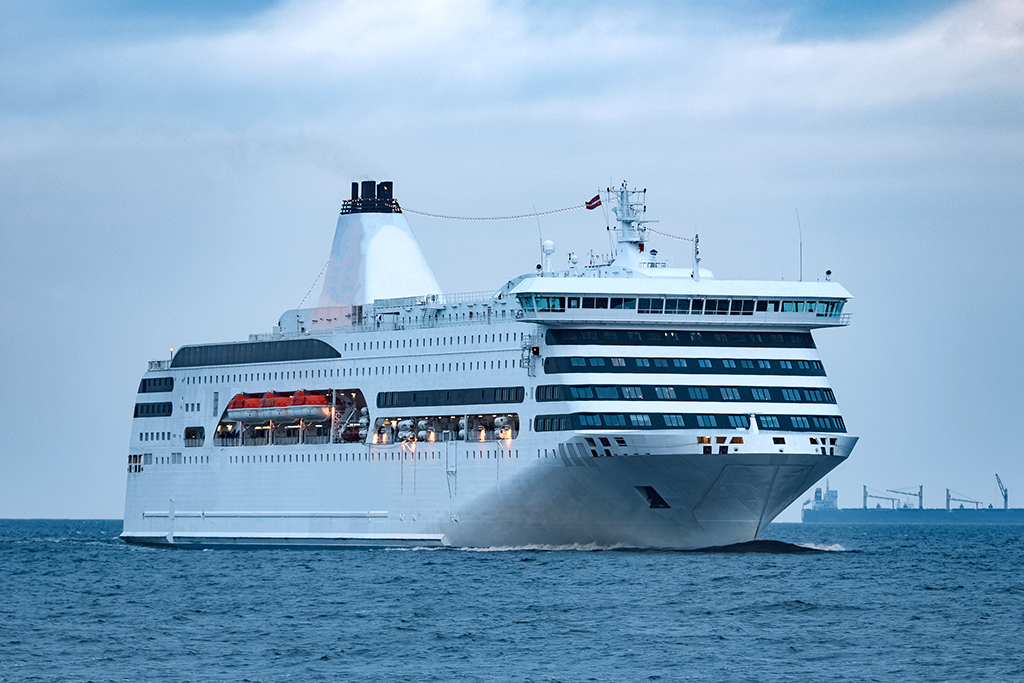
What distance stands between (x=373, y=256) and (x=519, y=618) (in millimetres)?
33325

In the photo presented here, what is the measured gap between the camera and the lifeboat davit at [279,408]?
2940 inches

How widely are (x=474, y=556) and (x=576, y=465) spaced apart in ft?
20.7

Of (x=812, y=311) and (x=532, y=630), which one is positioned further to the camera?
(x=812, y=311)

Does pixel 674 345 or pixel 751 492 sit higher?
pixel 674 345

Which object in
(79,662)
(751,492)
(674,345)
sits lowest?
(79,662)

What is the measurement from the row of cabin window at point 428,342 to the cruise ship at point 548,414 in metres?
0.08

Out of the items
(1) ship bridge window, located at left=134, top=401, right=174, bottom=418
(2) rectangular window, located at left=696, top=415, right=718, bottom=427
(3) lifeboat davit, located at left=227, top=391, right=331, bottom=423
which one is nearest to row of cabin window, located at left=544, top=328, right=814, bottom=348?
(2) rectangular window, located at left=696, top=415, right=718, bottom=427

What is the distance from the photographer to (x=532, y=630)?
46781 mm

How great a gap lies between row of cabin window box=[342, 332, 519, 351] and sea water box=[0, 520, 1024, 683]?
7778 millimetres

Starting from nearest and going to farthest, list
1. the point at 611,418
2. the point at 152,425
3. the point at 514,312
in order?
1. the point at 611,418
2. the point at 514,312
3. the point at 152,425

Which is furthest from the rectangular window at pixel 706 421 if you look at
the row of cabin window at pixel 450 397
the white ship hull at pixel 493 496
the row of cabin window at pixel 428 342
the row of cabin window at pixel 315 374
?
the row of cabin window at pixel 315 374

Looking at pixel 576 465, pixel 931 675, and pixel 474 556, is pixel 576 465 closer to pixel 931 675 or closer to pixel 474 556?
pixel 474 556

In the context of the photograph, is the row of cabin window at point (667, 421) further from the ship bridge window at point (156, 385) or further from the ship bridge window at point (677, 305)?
the ship bridge window at point (156, 385)

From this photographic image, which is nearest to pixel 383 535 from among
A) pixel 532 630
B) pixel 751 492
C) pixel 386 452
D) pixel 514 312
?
pixel 386 452
